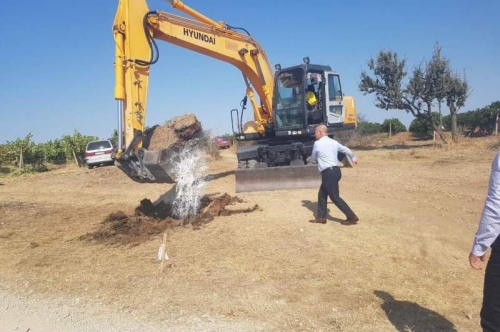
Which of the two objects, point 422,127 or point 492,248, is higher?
point 422,127

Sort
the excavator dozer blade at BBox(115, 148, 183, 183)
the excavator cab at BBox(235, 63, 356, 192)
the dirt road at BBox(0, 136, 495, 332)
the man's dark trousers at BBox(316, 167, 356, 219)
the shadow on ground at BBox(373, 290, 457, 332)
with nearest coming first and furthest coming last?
the shadow on ground at BBox(373, 290, 457, 332)
the dirt road at BBox(0, 136, 495, 332)
the man's dark trousers at BBox(316, 167, 356, 219)
the excavator dozer blade at BBox(115, 148, 183, 183)
the excavator cab at BBox(235, 63, 356, 192)

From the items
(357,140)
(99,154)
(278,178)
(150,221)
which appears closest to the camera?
(150,221)

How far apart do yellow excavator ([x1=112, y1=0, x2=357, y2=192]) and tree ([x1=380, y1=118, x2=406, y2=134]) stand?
103 ft

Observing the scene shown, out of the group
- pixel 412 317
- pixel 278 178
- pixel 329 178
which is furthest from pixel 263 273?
pixel 278 178

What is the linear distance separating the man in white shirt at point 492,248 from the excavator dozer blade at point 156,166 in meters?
5.53

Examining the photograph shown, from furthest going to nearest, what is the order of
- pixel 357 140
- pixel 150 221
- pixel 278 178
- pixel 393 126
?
pixel 393 126 → pixel 357 140 → pixel 278 178 → pixel 150 221

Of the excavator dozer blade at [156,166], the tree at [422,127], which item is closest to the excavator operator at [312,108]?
the excavator dozer blade at [156,166]

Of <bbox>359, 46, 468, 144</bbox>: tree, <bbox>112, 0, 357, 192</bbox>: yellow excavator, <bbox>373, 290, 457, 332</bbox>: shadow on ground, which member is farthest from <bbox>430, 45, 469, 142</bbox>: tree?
<bbox>373, 290, 457, 332</bbox>: shadow on ground

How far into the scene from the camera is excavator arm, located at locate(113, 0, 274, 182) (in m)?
8.03

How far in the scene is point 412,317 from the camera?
423cm

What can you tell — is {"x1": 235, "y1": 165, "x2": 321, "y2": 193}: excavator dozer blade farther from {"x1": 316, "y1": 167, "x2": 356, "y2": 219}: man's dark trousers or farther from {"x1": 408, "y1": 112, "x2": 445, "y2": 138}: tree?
{"x1": 408, "y1": 112, "x2": 445, "y2": 138}: tree

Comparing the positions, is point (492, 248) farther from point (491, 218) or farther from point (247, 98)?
point (247, 98)

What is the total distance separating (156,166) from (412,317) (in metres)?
4.98

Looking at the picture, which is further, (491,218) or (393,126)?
(393,126)
